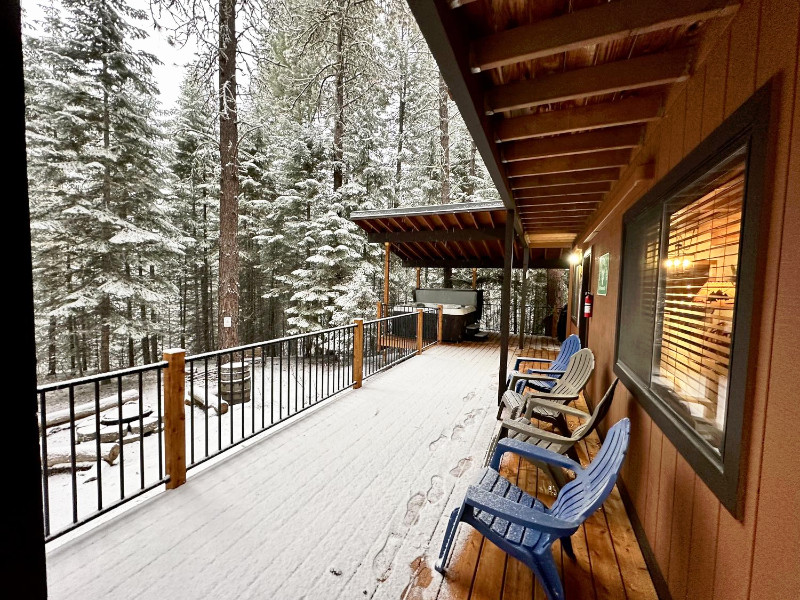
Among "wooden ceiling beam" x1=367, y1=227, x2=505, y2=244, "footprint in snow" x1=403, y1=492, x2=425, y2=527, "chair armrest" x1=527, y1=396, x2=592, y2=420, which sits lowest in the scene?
"footprint in snow" x1=403, y1=492, x2=425, y2=527

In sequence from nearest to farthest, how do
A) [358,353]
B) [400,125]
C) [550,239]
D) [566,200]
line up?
1. [566,200]
2. [358,353]
3. [550,239]
4. [400,125]

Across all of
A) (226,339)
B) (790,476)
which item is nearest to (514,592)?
(790,476)

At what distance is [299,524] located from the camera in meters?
2.22

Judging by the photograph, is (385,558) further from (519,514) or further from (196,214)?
(196,214)

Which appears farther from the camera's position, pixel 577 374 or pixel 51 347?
pixel 51 347

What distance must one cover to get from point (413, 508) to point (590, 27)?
2860 millimetres

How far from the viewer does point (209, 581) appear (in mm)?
1776

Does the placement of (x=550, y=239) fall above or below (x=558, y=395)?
above

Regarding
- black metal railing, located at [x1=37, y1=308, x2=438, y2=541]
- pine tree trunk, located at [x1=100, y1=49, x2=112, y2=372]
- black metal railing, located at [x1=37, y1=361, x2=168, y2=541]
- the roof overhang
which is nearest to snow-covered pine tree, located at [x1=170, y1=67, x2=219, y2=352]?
pine tree trunk, located at [x1=100, y1=49, x2=112, y2=372]

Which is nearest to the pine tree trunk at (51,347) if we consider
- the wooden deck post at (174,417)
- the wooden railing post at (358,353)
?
the wooden railing post at (358,353)

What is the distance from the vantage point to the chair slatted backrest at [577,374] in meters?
3.57

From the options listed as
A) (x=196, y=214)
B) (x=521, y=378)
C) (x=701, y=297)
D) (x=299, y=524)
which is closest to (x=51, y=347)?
(x=196, y=214)

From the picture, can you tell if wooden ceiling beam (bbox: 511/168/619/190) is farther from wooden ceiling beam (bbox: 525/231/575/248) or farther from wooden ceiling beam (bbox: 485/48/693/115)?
wooden ceiling beam (bbox: 525/231/575/248)

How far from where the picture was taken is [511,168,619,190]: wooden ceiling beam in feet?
11.5
